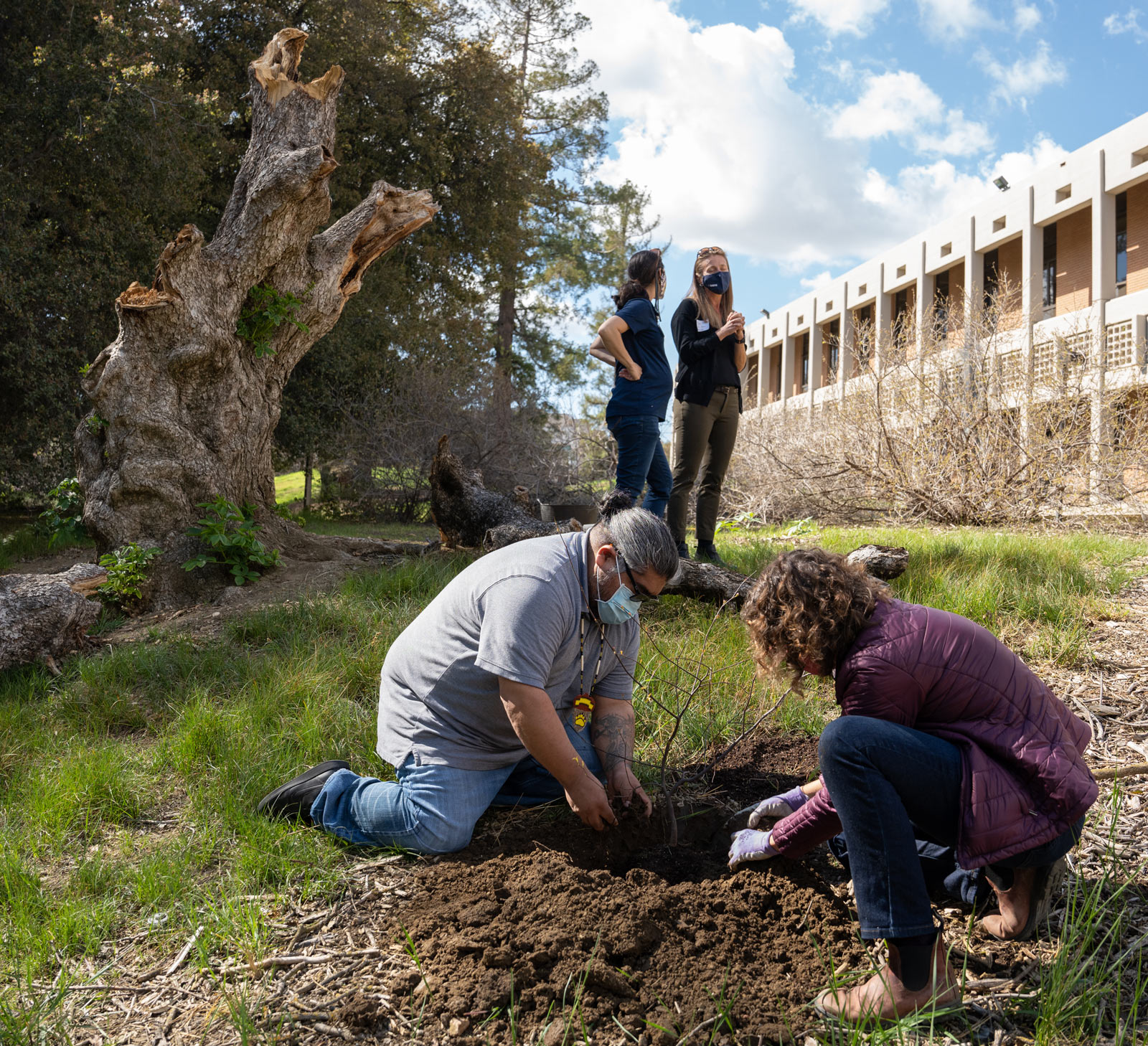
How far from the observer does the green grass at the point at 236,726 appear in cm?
247

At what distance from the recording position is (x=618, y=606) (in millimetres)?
2660

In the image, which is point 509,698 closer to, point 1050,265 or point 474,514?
point 474,514

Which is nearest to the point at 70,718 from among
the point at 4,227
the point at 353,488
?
the point at 4,227

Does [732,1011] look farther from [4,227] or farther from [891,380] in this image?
[4,227]

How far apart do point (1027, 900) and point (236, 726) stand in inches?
118

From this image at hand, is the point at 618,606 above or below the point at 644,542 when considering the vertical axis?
below

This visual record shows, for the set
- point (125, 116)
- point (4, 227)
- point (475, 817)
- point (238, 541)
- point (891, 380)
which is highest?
point (125, 116)

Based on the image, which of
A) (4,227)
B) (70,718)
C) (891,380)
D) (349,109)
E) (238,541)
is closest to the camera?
(70,718)

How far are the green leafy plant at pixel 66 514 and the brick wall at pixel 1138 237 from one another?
2046 centimetres

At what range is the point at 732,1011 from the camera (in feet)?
6.45

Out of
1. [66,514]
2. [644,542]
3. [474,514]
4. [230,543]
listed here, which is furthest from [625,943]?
[66,514]

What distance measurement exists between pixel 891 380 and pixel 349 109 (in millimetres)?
10086

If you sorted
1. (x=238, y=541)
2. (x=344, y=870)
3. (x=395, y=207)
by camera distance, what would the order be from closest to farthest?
(x=344, y=870) < (x=238, y=541) < (x=395, y=207)

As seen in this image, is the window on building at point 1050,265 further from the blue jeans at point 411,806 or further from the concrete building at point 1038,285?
the blue jeans at point 411,806
